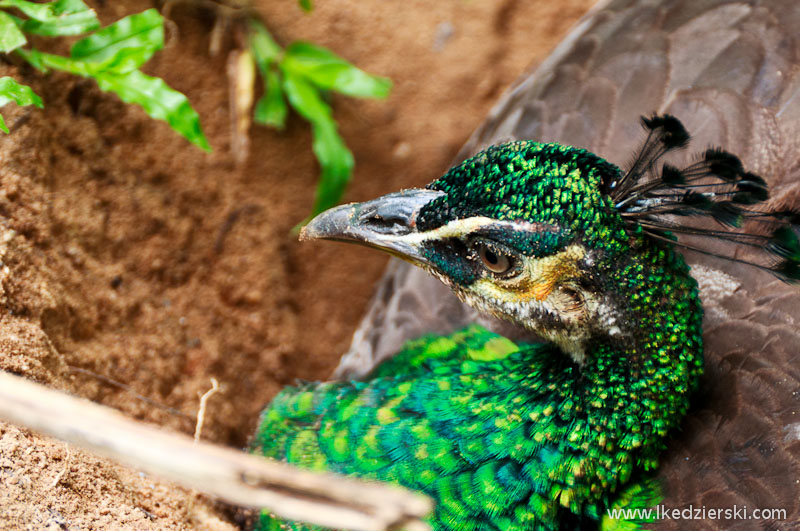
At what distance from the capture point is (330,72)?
3.18 m

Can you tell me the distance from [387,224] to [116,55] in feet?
3.93

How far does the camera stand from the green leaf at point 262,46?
10.6 feet

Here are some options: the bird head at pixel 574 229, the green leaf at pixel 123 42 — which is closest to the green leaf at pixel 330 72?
the green leaf at pixel 123 42

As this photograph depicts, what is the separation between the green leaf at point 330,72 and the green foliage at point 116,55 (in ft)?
2.88

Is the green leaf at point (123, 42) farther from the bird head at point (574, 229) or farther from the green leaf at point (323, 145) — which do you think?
the bird head at point (574, 229)

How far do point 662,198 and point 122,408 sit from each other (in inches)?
81.7

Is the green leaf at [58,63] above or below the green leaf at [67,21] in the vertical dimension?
below

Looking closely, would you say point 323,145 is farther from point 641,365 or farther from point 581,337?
point 641,365

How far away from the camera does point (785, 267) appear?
1.77m

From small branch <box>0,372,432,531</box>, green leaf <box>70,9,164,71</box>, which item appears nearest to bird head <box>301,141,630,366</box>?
small branch <box>0,372,432,531</box>

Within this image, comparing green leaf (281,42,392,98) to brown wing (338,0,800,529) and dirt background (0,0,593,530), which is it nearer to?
dirt background (0,0,593,530)

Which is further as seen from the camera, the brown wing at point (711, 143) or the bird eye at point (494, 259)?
the brown wing at point (711, 143)

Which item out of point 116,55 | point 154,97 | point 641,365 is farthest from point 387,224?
point 116,55

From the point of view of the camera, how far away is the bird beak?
1983 mm
